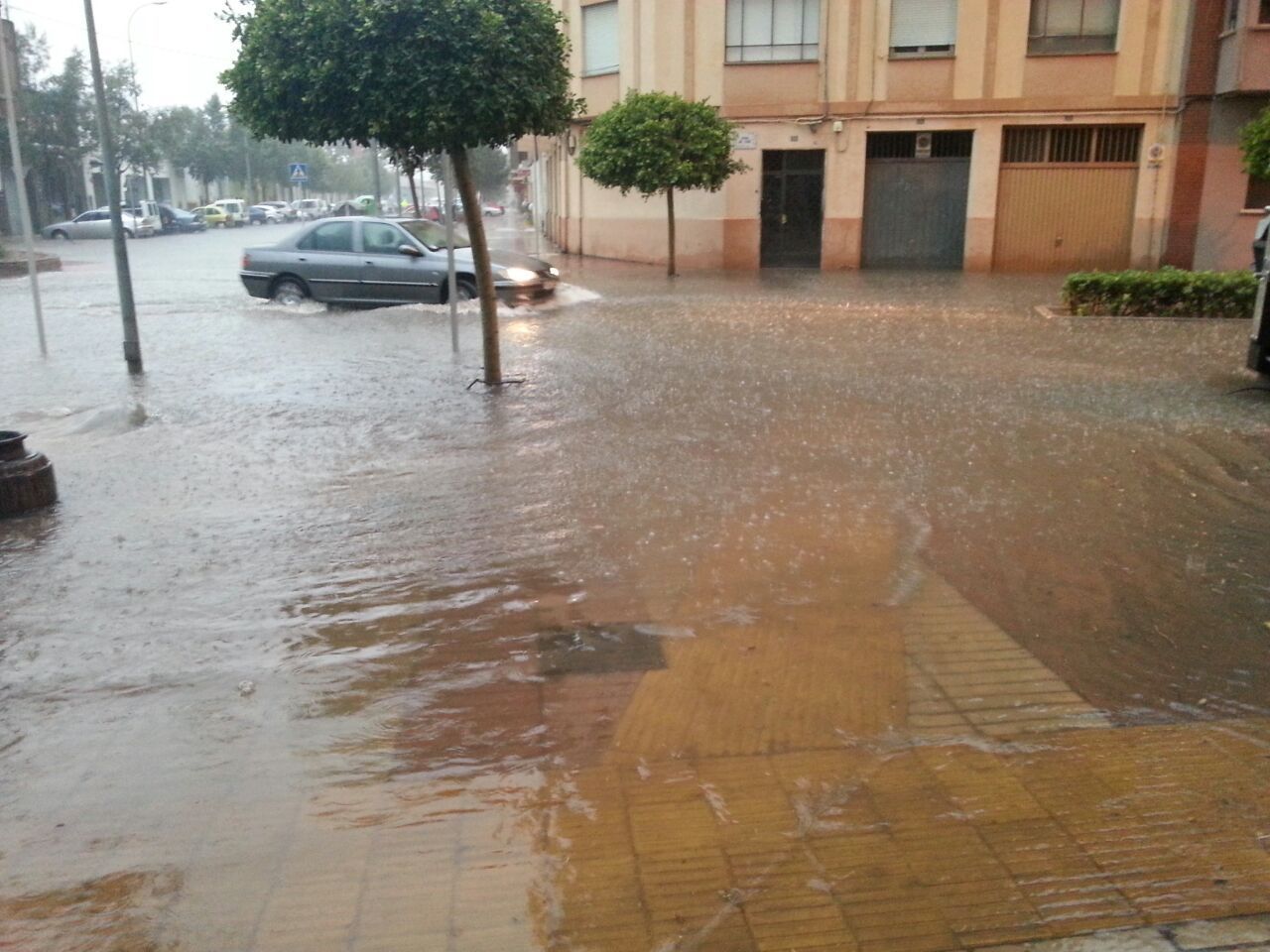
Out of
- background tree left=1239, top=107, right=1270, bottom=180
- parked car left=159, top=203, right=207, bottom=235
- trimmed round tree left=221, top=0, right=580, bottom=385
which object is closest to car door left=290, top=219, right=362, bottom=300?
trimmed round tree left=221, top=0, right=580, bottom=385

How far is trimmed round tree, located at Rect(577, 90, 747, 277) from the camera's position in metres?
22.2

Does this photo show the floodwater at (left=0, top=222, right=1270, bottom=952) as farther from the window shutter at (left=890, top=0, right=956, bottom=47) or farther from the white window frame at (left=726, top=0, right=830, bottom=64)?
the white window frame at (left=726, top=0, right=830, bottom=64)

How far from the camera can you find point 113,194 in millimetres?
11414

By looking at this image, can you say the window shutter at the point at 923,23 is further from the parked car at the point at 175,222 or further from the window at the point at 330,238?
the parked car at the point at 175,222

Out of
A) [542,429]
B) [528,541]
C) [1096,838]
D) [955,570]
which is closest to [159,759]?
Result: [528,541]

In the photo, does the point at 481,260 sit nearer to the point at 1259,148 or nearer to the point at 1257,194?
the point at 1259,148

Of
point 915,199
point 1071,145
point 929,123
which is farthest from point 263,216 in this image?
point 1071,145

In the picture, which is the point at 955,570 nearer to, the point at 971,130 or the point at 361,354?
the point at 361,354

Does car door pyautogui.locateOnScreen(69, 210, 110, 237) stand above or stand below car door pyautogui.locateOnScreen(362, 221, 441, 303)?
below

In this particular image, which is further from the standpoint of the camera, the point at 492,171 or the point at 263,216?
the point at 492,171

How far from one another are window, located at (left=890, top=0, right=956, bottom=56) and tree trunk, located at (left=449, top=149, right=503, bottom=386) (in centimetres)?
1723

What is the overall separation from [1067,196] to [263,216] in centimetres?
5082

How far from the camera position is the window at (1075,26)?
2402cm

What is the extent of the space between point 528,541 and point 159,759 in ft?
8.59
